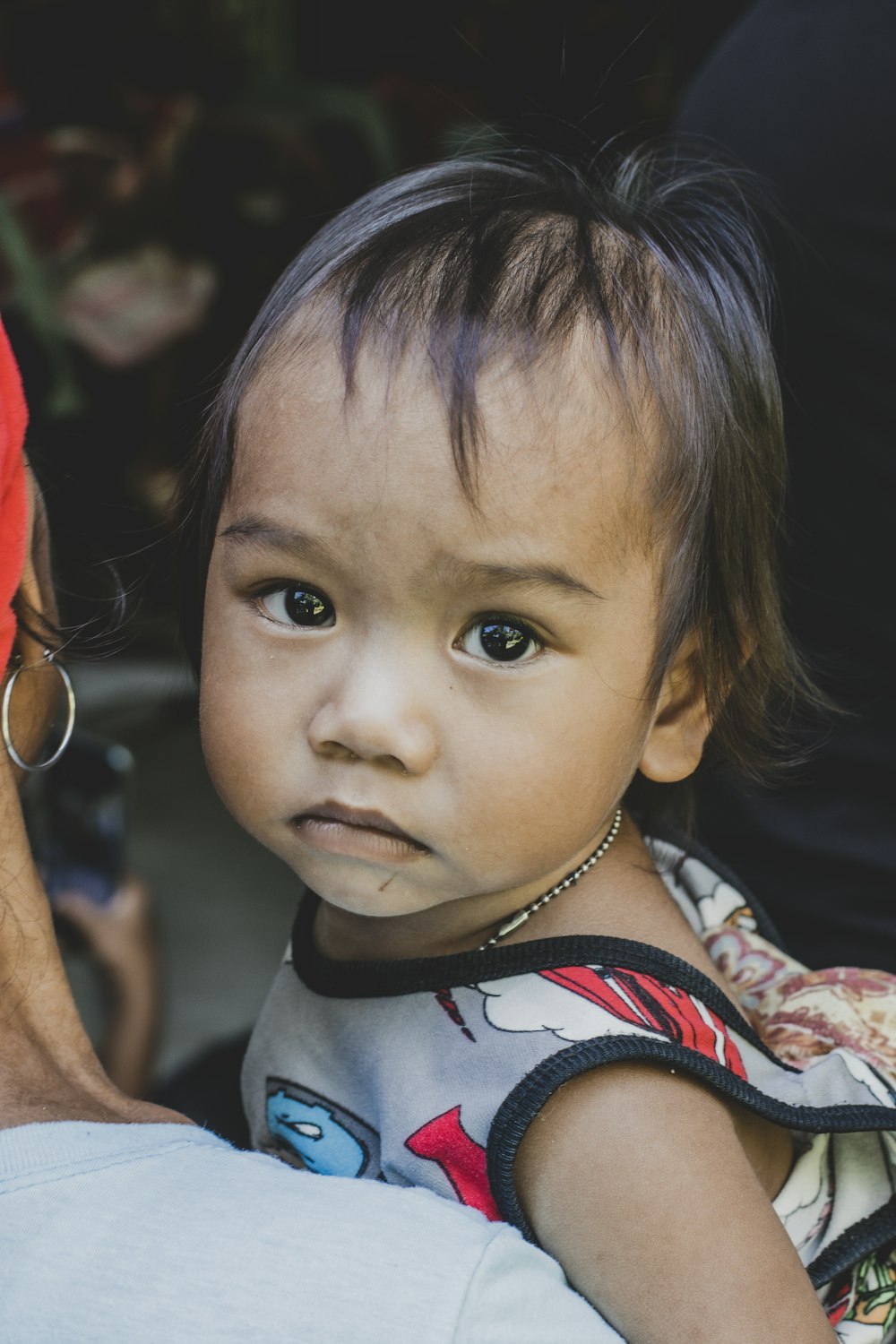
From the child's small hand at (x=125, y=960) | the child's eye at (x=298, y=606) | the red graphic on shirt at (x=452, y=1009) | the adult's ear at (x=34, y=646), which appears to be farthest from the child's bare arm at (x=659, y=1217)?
the child's small hand at (x=125, y=960)

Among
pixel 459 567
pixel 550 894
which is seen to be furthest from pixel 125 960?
pixel 459 567

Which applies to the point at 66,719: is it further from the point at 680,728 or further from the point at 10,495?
the point at 680,728

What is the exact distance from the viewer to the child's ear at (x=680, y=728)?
1.10 m

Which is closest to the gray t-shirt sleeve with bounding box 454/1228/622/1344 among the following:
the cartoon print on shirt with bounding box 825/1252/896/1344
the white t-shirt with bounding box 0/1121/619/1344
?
the white t-shirt with bounding box 0/1121/619/1344

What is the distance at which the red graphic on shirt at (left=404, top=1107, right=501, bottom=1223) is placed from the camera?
0.96 m

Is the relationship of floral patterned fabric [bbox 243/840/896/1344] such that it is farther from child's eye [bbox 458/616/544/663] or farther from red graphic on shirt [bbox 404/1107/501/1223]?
child's eye [bbox 458/616/544/663]

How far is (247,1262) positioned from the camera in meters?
0.76

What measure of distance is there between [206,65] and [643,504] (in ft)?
11.3

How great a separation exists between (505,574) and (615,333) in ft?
0.67

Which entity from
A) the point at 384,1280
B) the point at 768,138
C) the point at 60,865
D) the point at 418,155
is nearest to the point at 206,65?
the point at 418,155

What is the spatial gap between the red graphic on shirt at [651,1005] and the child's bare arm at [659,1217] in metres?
0.04

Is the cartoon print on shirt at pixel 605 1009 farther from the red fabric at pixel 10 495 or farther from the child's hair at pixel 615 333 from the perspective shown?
the red fabric at pixel 10 495

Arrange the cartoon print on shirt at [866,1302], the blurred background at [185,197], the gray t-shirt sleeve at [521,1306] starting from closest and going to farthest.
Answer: the gray t-shirt sleeve at [521,1306], the cartoon print on shirt at [866,1302], the blurred background at [185,197]

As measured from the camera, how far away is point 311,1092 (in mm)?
1106
